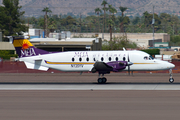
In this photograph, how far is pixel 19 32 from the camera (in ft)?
277

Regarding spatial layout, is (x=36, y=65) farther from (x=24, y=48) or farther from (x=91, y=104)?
(x=91, y=104)

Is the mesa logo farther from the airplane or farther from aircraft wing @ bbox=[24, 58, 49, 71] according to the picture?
aircraft wing @ bbox=[24, 58, 49, 71]

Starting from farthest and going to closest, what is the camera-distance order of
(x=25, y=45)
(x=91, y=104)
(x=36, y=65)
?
(x=25, y=45)
(x=36, y=65)
(x=91, y=104)

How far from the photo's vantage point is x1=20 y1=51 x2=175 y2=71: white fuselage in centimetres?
2936

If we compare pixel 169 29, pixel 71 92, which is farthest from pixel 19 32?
pixel 169 29

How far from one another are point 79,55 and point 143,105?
12882 millimetres

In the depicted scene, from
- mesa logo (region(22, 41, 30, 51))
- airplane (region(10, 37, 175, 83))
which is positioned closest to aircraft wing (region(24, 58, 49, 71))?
airplane (region(10, 37, 175, 83))

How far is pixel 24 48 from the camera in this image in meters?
31.1

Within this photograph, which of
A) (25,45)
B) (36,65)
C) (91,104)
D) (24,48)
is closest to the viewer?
(91,104)

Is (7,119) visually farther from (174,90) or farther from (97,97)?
(174,90)

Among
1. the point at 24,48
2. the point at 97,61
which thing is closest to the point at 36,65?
the point at 24,48

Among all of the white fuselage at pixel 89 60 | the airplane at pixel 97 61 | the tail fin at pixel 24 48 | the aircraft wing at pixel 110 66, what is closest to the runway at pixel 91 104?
the aircraft wing at pixel 110 66

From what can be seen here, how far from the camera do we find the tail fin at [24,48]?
101 ft

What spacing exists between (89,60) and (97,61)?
1.08 m
